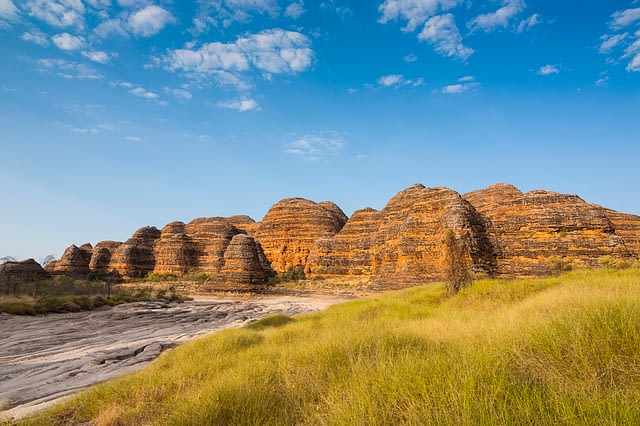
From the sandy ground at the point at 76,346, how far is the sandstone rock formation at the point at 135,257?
157 ft

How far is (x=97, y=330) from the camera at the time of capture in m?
15.3

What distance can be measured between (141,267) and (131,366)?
64.3 metres

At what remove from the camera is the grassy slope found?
2.64 m

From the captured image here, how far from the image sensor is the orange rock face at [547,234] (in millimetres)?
30953

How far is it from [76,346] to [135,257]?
60925 mm

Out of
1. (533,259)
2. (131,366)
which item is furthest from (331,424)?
(533,259)

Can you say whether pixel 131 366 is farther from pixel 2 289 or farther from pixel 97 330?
pixel 2 289

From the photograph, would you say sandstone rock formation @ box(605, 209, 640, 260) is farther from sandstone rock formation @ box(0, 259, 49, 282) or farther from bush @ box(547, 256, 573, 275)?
sandstone rock formation @ box(0, 259, 49, 282)

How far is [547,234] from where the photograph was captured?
33031mm

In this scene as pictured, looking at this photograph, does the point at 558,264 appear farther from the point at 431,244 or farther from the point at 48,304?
the point at 48,304

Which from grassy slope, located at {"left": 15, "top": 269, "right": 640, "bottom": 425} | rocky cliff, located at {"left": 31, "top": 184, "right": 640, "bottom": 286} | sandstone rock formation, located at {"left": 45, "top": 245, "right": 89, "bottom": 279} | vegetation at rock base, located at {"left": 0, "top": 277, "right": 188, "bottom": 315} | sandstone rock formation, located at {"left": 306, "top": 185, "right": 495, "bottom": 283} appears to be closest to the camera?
grassy slope, located at {"left": 15, "top": 269, "right": 640, "bottom": 425}

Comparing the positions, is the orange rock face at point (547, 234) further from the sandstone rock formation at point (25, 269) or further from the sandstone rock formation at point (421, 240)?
the sandstone rock formation at point (25, 269)

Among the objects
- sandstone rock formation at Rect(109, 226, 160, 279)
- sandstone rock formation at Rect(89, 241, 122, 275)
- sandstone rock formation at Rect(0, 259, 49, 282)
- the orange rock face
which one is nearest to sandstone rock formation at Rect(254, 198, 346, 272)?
sandstone rock formation at Rect(109, 226, 160, 279)

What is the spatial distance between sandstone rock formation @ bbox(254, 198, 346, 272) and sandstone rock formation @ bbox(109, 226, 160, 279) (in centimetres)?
2307
